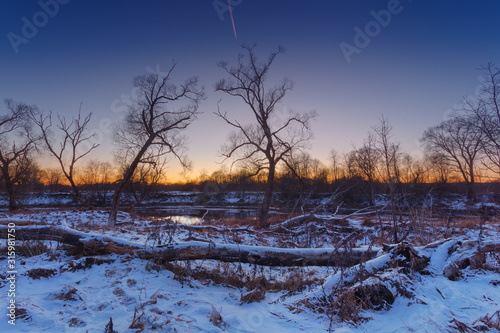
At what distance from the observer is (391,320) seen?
115 inches

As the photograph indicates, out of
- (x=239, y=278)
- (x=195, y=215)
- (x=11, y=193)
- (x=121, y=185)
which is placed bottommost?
(x=195, y=215)

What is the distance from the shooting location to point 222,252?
15.6 ft

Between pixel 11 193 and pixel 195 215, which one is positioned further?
pixel 195 215

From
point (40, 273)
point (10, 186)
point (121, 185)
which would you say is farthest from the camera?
point (10, 186)

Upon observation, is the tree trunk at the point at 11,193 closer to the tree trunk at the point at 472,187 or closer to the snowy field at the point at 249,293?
the snowy field at the point at 249,293

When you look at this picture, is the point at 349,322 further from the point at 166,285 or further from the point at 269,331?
the point at 166,285

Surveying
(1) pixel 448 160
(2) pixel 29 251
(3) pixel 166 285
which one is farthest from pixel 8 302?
(1) pixel 448 160

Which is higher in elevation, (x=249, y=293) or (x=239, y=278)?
(x=249, y=293)

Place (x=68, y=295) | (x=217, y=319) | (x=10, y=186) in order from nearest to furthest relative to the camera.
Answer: (x=217, y=319), (x=68, y=295), (x=10, y=186)

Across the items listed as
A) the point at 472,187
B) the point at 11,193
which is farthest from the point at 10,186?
the point at 472,187

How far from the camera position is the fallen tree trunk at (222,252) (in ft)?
15.4

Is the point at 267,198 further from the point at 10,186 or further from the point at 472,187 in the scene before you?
the point at 472,187

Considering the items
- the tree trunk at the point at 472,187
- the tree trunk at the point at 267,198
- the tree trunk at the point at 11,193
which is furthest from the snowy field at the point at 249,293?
the tree trunk at the point at 472,187

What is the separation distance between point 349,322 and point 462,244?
12.1 feet
